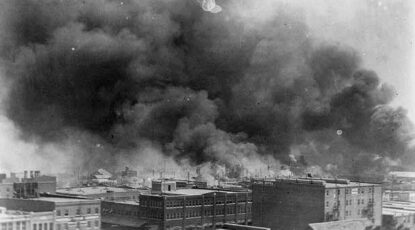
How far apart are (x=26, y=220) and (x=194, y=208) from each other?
25994mm

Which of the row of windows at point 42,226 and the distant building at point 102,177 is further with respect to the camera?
the distant building at point 102,177

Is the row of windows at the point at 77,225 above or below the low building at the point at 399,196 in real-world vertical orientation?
below

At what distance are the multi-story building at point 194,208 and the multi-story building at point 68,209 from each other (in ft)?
42.2

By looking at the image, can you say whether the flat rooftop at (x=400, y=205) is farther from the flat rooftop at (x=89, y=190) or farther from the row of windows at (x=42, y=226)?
the row of windows at (x=42, y=226)

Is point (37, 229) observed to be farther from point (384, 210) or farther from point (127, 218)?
point (384, 210)

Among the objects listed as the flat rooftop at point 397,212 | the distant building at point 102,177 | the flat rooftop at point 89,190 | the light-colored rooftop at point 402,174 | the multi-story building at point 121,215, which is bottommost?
the multi-story building at point 121,215

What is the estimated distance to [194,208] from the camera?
62531 millimetres

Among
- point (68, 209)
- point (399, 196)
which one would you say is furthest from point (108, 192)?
point (399, 196)

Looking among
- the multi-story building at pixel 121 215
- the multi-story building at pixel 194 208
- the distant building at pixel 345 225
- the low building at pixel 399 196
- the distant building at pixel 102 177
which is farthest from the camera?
the distant building at pixel 102 177

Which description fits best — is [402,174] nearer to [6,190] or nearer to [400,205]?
[400,205]

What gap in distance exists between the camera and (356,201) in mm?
57062

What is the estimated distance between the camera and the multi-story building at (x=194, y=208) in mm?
60094

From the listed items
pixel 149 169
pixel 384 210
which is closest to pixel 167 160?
pixel 149 169

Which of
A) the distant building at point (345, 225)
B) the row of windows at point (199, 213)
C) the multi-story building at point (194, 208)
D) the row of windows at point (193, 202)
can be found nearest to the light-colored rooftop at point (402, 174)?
the multi-story building at point (194, 208)
